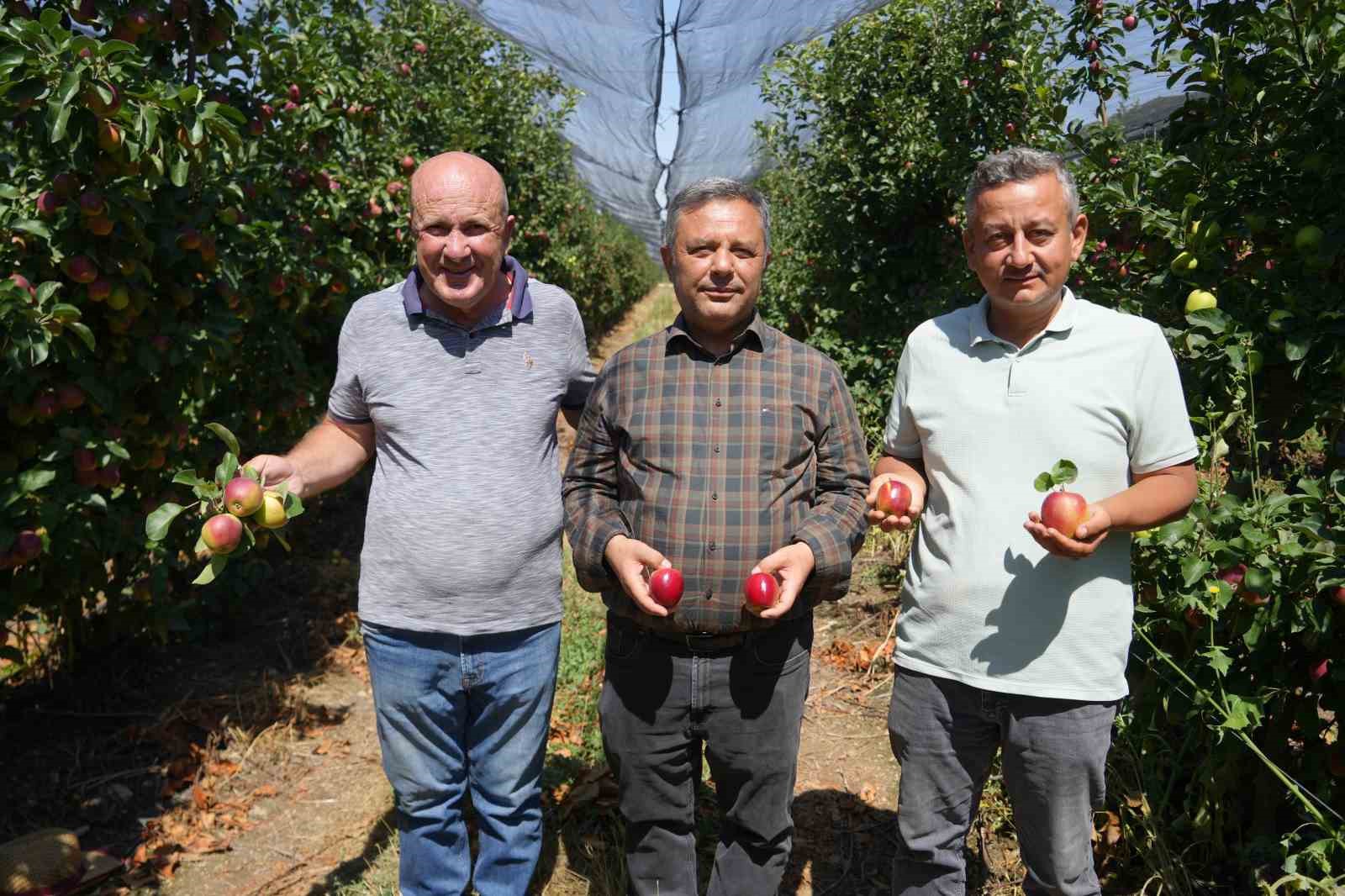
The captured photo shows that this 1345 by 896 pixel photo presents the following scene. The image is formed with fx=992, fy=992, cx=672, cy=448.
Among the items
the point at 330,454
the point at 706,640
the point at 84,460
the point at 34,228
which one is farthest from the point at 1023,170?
the point at 84,460

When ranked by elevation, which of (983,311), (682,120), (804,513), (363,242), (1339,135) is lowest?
(804,513)

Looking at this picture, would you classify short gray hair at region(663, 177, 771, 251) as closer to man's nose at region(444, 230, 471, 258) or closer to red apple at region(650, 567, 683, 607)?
man's nose at region(444, 230, 471, 258)

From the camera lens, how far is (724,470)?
1.68m

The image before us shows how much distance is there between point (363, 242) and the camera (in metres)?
4.82

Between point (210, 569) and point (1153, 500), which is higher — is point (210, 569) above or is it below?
below

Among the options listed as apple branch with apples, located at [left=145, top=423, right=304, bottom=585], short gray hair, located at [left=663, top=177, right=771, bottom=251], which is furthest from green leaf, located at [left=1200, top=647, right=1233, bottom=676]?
apple branch with apples, located at [left=145, top=423, right=304, bottom=585]

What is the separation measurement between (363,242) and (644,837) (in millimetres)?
3744

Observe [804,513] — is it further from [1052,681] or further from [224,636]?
[224,636]

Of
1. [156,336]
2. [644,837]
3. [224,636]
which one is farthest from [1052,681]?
[224,636]

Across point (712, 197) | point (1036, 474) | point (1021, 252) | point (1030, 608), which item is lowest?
point (1030, 608)

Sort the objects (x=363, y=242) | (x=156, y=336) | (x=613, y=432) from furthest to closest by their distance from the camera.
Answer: (x=363, y=242) → (x=156, y=336) → (x=613, y=432)

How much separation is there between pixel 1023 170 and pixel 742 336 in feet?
1.70

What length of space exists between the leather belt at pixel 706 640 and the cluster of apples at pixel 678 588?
14 cm

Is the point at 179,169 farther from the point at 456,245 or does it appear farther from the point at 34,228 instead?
the point at 456,245
